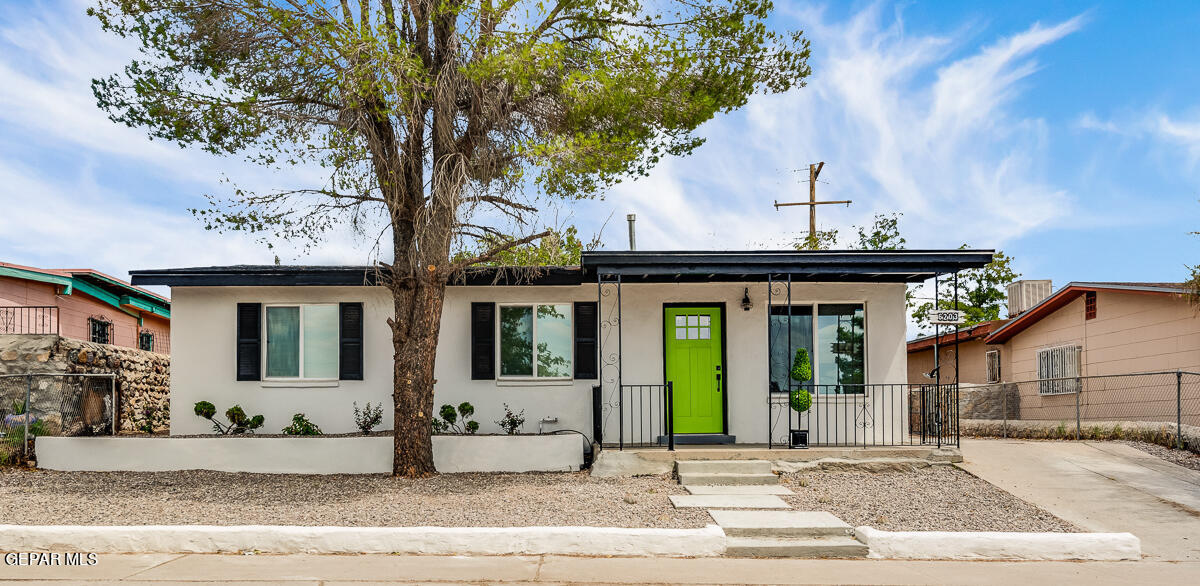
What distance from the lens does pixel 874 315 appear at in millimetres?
12305

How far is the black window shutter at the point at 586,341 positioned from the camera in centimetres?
1228

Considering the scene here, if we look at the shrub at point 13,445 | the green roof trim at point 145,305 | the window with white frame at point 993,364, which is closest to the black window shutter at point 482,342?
the shrub at point 13,445

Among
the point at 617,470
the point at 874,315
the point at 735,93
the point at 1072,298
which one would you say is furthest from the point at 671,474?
the point at 1072,298

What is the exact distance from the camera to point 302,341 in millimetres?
12500

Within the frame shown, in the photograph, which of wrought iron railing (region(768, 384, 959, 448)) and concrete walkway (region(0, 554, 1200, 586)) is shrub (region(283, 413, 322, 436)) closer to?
concrete walkway (region(0, 554, 1200, 586))

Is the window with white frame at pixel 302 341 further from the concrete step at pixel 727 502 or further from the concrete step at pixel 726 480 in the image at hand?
the concrete step at pixel 727 502

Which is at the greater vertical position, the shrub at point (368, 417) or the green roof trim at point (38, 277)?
the green roof trim at point (38, 277)

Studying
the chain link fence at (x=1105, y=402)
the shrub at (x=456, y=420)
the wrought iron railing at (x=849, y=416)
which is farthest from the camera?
the chain link fence at (x=1105, y=402)

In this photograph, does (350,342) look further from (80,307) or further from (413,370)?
(80,307)

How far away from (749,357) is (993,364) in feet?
35.5

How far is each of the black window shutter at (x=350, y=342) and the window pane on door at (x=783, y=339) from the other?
5812mm

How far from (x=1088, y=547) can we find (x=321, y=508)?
715cm

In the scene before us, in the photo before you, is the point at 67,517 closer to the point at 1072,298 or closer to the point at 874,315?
the point at 874,315

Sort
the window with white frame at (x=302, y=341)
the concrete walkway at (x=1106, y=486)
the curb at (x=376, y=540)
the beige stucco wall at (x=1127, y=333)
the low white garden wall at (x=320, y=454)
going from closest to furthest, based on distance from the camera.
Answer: the curb at (x=376, y=540) → the concrete walkway at (x=1106, y=486) → the low white garden wall at (x=320, y=454) → the window with white frame at (x=302, y=341) → the beige stucco wall at (x=1127, y=333)
